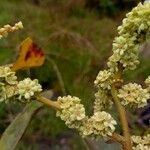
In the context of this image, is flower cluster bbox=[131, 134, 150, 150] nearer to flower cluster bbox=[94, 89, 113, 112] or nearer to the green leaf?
flower cluster bbox=[94, 89, 113, 112]

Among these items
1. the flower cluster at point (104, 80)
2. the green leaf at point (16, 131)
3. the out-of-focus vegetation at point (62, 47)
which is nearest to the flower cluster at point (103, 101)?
the flower cluster at point (104, 80)

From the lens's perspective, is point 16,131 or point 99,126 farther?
point 16,131

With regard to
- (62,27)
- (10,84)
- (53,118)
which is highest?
(10,84)

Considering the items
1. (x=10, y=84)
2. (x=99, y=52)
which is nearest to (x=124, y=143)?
(x=10, y=84)

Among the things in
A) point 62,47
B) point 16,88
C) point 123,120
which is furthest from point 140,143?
point 62,47

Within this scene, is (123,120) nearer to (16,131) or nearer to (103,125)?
(103,125)

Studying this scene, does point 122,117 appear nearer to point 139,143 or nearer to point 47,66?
point 139,143
